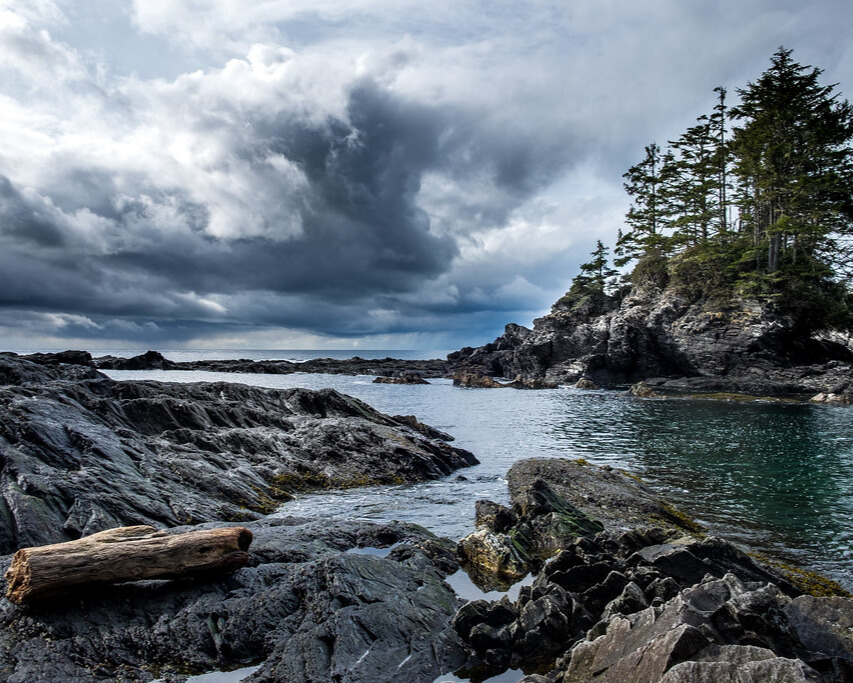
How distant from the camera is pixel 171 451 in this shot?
16922 mm

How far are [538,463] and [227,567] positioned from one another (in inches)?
604

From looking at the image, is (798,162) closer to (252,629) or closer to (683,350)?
(683,350)

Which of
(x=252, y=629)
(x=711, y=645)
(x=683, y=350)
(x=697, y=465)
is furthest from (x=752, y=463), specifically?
(x=683, y=350)

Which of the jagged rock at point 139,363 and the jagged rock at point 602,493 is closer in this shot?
the jagged rock at point 602,493

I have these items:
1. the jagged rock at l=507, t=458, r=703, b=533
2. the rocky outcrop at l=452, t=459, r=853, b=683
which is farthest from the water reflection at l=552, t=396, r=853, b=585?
the rocky outcrop at l=452, t=459, r=853, b=683

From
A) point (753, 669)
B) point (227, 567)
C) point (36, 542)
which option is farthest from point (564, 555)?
point (36, 542)

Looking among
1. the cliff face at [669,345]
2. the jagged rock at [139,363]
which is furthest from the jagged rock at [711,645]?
the jagged rock at [139,363]

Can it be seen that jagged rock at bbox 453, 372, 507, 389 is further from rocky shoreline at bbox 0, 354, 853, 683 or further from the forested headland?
rocky shoreline at bbox 0, 354, 853, 683

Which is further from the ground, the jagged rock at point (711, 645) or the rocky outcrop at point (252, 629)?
the jagged rock at point (711, 645)

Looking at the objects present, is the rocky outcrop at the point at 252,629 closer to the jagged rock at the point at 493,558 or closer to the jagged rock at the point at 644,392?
the jagged rock at the point at 493,558

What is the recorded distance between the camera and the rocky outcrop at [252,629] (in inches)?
252

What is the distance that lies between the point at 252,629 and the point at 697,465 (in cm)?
2367

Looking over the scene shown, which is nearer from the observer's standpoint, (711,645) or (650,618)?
(711,645)

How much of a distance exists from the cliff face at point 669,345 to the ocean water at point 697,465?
13.4m
